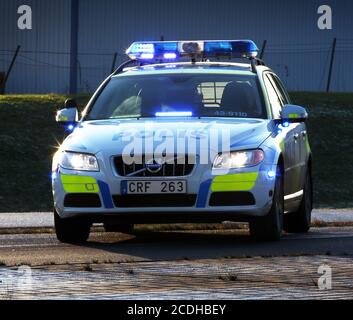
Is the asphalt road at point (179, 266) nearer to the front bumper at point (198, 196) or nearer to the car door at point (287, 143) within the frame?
the front bumper at point (198, 196)

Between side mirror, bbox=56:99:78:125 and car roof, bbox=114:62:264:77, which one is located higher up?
car roof, bbox=114:62:264:77

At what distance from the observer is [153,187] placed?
11.0 metres

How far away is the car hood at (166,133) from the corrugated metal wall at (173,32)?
82.0 ft

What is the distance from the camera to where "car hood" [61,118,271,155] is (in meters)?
11.2

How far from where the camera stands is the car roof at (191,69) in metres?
12.8

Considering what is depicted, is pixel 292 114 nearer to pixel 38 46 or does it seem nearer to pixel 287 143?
pixel 287 143

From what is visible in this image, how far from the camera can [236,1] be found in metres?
38.0

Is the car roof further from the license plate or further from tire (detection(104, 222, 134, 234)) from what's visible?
the license plate

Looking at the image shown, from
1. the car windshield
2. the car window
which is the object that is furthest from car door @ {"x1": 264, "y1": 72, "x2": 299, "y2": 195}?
the car windshield

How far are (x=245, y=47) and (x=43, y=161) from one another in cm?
851

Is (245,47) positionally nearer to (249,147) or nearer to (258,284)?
(249,147)

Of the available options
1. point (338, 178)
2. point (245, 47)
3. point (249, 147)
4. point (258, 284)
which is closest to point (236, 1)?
point (338, 178)

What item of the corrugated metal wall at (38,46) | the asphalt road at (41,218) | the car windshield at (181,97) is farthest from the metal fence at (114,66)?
the car windshield at (181,97)

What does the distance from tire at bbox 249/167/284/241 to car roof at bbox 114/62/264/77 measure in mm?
1598
